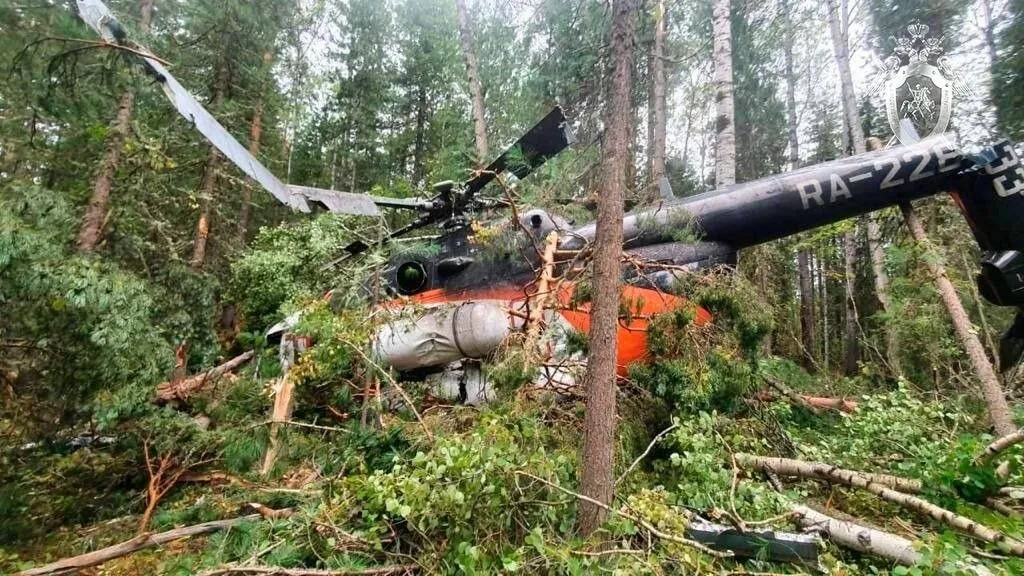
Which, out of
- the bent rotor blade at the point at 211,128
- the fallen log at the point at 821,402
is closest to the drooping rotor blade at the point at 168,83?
the bent rotor blade at the point at 211,128

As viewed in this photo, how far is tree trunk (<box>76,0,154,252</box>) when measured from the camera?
507 cm

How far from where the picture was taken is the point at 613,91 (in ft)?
9.46

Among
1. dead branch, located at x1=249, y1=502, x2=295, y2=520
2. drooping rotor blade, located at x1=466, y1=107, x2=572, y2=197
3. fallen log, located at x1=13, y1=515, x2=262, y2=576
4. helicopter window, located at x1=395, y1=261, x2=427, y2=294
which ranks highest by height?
drooping rotor blade, located at x1=466, y1=107, x2=572, y2=197

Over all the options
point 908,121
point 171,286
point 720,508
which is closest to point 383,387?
point 720,508

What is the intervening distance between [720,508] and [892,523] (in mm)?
1296

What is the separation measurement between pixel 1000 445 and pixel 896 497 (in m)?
0.61

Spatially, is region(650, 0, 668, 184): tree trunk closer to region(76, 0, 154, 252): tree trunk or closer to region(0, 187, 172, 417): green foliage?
region(76, 0, 154, 252): tree trunk

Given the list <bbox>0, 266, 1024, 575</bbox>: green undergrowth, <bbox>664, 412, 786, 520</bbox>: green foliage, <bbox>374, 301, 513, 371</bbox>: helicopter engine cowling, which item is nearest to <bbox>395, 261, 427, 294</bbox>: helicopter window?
<bbox>374, 301, 513, 371</bbox>: helicopter engine cowling

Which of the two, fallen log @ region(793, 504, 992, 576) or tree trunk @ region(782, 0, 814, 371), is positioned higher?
tree trunk @ region(782, 0, 814, 371)

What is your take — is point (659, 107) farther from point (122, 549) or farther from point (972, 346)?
point (122, 549)

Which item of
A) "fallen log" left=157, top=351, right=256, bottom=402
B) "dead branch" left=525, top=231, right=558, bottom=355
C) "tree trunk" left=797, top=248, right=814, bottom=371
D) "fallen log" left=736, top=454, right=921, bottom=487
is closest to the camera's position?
"fallen log" left=736, top=454, right=921, bottom=487

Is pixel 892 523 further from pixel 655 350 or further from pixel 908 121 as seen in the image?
pixel 908 121

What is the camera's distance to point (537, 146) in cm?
387

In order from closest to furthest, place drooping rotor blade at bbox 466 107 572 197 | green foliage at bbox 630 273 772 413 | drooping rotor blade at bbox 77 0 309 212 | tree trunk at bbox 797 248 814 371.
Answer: drooping rotor blade at bbox 77 0 309 212 → drooping rotor blade at bbox 466 107 572 197 → green foliage at bbox 630 273 772 413 → tree trunk at bbox 797 248 814 371
